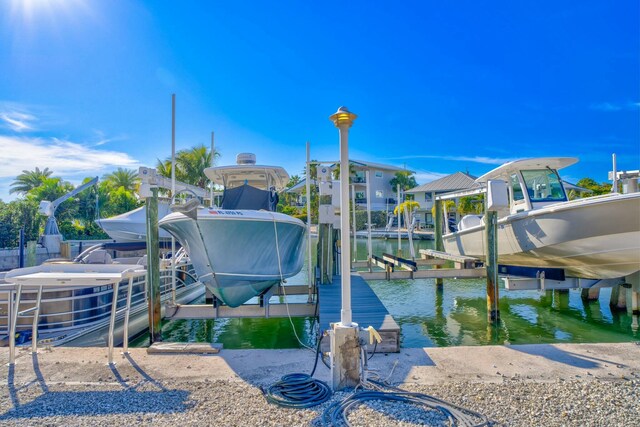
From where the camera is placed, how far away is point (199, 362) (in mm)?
4457

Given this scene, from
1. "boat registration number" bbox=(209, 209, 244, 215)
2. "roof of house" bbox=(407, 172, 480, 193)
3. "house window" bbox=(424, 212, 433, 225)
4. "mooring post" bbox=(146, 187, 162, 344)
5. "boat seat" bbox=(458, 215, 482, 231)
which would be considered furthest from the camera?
"house window" bbox=(424, 212, 433, 225)

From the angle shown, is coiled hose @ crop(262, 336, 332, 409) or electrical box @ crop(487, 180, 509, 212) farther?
electrical box @ crop(487, 180, 509, 212)

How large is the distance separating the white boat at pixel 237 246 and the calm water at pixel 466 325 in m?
1.69

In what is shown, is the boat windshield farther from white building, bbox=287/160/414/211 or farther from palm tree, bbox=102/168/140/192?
palm tree, bbox=102/168/140/192

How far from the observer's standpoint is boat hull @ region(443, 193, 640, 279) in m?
6.27

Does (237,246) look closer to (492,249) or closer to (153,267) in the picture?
(153,267)

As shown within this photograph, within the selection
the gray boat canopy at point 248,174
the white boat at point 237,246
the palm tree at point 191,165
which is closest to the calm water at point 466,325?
the white boat at point 237,246

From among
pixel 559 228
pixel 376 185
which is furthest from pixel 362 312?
pixel 376 185

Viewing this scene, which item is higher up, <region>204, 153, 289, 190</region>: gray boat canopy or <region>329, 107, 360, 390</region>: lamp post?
<region>204, 153, 289, 190</region>: gray boat canopy

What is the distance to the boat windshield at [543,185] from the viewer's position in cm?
836

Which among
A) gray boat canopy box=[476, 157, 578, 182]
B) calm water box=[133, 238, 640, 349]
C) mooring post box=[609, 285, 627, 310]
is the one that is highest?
gray boat canopy box=[476, 157, 578, 182]

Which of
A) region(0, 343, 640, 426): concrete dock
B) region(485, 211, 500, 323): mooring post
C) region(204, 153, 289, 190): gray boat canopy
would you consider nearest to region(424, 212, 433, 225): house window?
region(485, 211, 500, 323): mooring post

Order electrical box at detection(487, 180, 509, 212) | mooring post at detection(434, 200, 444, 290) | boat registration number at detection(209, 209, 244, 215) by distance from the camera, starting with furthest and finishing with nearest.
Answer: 1. mooring post at detection(434, 200, 444, 290)
2. electrical box at detection(487, 180, 509, 212)
3. boat registration number at detection(209, 209, 244, 215)

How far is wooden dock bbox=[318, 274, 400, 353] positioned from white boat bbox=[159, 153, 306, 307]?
38.0 inches
